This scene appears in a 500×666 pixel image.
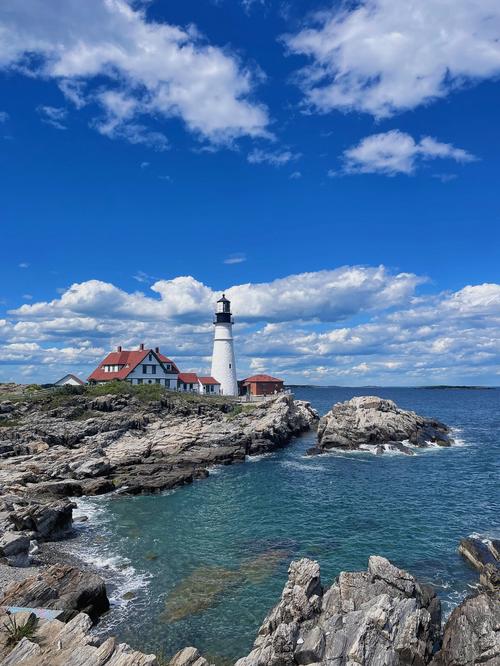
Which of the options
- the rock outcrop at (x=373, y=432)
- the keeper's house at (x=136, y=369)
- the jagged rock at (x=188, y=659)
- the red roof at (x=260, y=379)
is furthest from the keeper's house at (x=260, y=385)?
the jagged rock at (x=188, y=659)

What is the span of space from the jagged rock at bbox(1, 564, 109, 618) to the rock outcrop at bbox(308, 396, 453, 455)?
137ft

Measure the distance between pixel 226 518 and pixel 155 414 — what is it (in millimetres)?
34144

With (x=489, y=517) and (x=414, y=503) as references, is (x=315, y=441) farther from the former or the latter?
(x=489, y=517)

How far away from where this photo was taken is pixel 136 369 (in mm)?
86938

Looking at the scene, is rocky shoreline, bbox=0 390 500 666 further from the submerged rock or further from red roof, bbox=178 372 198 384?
red roof, bbox=178 372 198 384

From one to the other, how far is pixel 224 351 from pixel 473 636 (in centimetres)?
7754

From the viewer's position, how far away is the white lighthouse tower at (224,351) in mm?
91812

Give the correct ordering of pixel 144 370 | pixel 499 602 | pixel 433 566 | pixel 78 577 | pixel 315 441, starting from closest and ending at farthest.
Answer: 1. pixel 499 602
2. pixel 78 577
3. pixel 433 566
4. pixel 315 441
5. pixel 144 370

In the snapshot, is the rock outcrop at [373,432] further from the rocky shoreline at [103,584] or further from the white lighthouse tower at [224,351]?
the white lighthouse tower at [224,351]

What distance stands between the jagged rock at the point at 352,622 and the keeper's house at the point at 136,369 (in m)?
71.0

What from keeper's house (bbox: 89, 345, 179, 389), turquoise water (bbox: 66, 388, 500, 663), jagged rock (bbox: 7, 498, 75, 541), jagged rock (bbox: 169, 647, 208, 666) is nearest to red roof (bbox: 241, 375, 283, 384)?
keeper's house (bbox: 89, 345, 179, 389)

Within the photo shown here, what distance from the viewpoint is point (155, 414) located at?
6556 cm

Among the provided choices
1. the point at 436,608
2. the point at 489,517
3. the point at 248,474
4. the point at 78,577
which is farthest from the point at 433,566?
the point at 248,474

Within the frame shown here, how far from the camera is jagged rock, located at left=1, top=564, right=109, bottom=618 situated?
1812 centimetres
